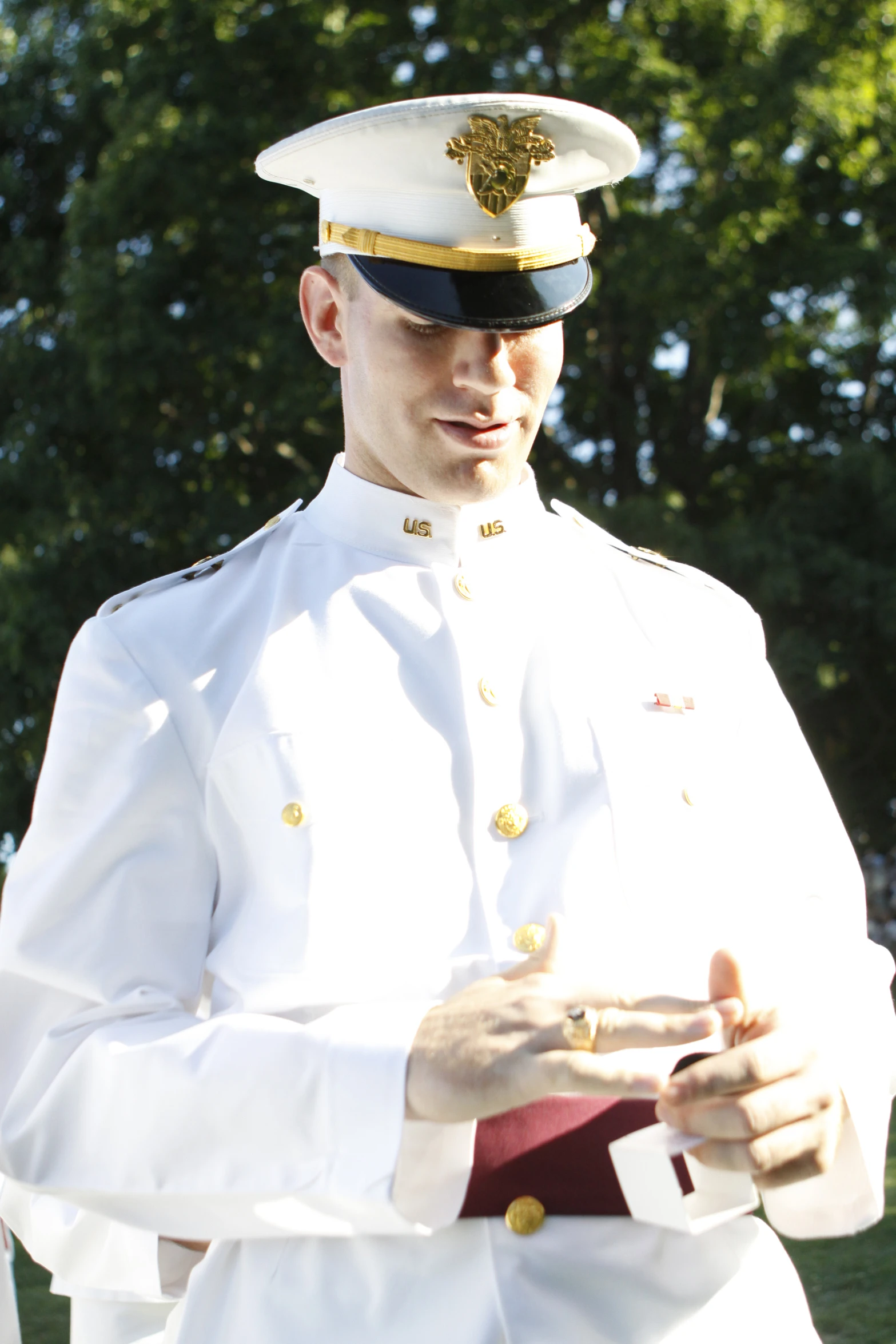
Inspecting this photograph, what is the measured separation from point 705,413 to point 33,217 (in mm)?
6227

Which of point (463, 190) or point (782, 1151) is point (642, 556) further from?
point (782, 1151)

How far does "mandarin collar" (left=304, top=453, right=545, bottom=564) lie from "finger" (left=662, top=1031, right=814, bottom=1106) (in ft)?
2.60

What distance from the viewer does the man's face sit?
177 centimetres

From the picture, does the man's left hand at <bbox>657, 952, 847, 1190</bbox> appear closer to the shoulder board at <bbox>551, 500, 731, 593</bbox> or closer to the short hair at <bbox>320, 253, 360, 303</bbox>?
the shoulder board at <bbox>551, 500, 731, 593</bbox>

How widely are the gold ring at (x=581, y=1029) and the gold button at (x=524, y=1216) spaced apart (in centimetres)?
27

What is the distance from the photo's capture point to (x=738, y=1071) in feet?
4.50

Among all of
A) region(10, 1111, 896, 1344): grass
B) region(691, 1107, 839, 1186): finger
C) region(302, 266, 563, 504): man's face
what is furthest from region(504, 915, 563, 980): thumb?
region(10, 1111, 896, 1344): grass

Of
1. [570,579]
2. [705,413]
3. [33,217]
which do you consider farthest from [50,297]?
[570,579]

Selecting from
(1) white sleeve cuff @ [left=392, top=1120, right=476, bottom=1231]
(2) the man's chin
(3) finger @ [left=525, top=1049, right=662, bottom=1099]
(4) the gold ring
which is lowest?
(1) white sleeve cuff @ [left=392, top=1120, right=476, bottom=1231]

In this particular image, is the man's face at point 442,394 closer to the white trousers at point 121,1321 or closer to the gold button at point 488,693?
the gold button at point 488,693

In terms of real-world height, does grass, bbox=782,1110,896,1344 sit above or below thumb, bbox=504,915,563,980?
below

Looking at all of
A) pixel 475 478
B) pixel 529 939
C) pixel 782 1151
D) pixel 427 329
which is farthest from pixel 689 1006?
pixel 427 329

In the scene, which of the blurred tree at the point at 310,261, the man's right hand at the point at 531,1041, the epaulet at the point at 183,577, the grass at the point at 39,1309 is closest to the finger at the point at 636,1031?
the man's right hand at the point at 531,1041

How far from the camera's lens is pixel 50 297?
484 inches
